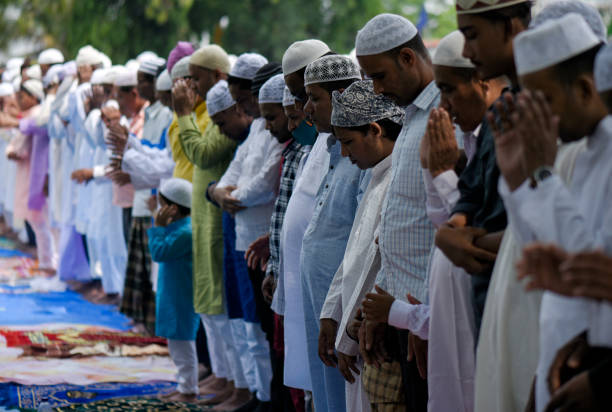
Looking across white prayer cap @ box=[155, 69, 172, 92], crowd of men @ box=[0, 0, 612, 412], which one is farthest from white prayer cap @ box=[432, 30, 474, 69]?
white prayer cap @ box=[155, 69, 172, 92]

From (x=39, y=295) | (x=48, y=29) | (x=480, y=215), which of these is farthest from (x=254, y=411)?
(x=48, y=29)

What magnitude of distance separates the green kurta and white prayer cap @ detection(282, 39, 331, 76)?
1.41 meters

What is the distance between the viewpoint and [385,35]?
353 cm

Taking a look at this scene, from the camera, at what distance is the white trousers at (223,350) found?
5.91 metres

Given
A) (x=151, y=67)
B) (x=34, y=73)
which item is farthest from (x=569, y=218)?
(x=34, y=73)

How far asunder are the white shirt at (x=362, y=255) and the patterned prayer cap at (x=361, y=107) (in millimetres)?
184

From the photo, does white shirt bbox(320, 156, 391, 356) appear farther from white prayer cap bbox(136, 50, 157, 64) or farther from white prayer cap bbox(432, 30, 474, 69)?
white prayer cap bbox(136, 50, 157, 64)

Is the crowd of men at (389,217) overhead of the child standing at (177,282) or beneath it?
overhead

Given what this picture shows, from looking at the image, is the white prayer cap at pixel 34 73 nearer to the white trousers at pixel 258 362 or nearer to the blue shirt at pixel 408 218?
the white trousers at pixel 258 362

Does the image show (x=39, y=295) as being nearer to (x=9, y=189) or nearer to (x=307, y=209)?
(x=9, y=189)

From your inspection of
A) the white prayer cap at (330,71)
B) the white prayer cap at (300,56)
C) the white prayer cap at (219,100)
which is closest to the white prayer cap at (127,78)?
the white prayer cap at (219,100)

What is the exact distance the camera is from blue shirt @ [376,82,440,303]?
3316mm

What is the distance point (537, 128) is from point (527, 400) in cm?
83

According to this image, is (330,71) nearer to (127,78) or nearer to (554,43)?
Answer: (554,43)
